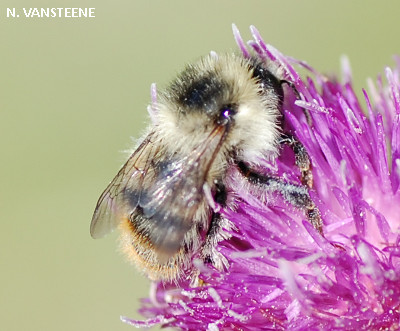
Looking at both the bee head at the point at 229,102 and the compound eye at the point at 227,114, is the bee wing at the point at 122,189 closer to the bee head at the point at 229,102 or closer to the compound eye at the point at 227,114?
the bee head at the point at 229,102

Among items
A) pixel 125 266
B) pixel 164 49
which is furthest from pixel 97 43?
pixel 125 266

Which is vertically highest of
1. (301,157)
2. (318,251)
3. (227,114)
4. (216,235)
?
(227,114)

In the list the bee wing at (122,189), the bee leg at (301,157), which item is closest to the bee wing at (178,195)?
the bee wing at (122,189)

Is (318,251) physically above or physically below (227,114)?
below

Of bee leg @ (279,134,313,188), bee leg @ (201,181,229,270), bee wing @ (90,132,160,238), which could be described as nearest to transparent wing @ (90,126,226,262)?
bee wing @ (90,132,160,238)

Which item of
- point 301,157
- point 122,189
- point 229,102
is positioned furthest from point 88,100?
point 229,102

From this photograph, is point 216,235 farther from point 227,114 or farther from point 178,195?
point 227,114

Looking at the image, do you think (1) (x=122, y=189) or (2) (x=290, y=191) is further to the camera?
(1) (x=122, y=189)
